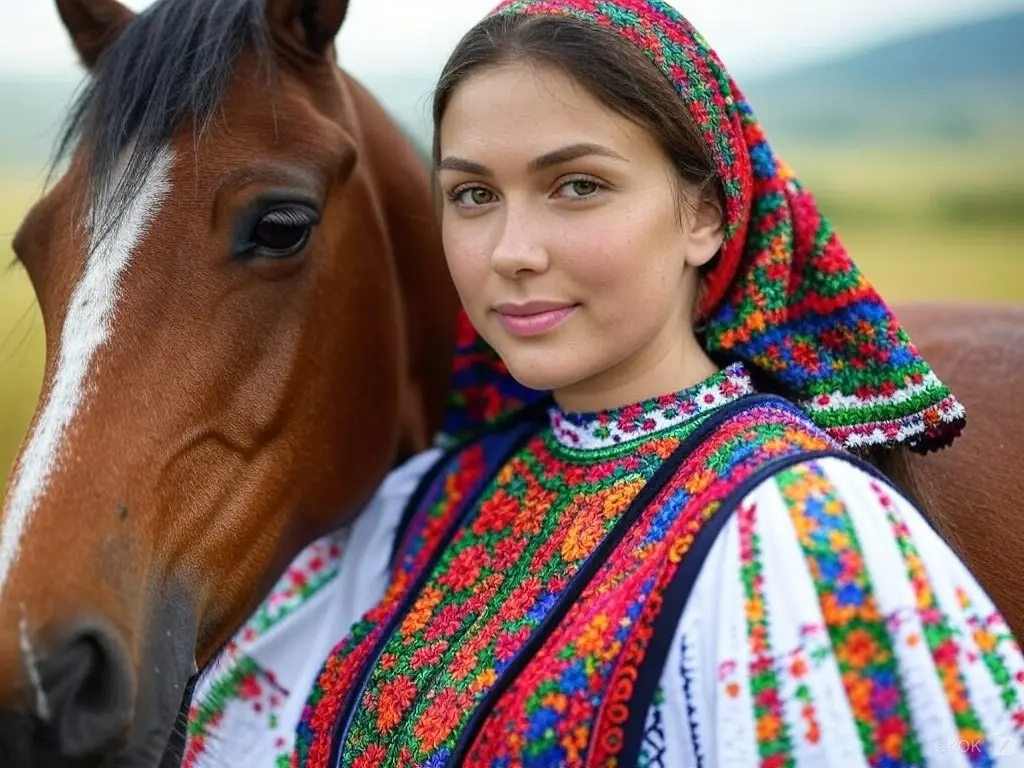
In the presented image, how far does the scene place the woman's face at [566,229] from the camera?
1.13 meters

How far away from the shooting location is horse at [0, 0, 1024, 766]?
3.55 feet

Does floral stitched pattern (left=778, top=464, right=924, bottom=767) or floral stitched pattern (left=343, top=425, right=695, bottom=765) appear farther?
floral stitched pattern (left=343, top=425, right=695, bottom=765)

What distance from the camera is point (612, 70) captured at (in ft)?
3.74

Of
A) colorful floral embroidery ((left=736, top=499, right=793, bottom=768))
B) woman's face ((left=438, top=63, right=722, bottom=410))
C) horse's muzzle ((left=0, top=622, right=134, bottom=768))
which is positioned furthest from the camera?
woman's face ((left=438, top=63, right=722, bottom=410))

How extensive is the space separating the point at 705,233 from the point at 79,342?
842 millimetres

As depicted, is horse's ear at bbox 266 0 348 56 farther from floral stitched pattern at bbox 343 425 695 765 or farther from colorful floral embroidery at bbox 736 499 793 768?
colorful floral embroidery at bbox 736 499 793 768

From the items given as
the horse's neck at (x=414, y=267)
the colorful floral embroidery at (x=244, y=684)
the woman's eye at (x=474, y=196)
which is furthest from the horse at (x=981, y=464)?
the colorful floral embroidery at (x=244, y=684)

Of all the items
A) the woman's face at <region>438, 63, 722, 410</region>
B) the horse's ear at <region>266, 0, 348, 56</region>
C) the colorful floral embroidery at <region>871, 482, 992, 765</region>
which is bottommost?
the colorful floral embroidery at <region>871, 482, 992, 765</region>

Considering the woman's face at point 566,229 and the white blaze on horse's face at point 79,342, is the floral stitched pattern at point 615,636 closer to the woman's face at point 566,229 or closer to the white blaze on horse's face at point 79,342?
the woman's face at point 566,229

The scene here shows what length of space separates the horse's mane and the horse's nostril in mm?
571

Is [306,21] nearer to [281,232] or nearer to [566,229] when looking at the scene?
[281,232]

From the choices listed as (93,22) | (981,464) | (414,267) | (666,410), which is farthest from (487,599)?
(93,22)

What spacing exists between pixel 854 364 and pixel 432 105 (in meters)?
0.72

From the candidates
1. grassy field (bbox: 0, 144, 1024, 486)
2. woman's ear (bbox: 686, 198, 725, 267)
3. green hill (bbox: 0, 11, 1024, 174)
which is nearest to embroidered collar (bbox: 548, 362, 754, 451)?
woman's ear (bbox: 686, 198, 725, 267)
